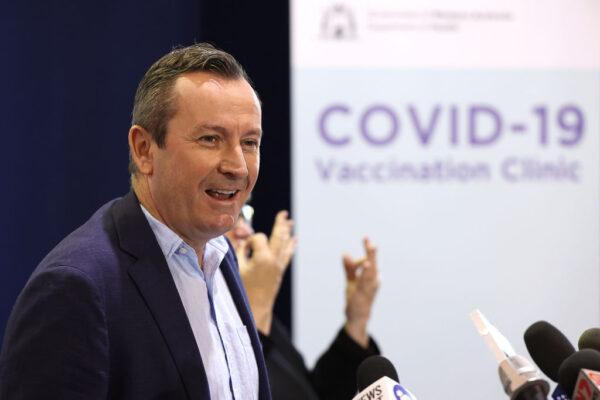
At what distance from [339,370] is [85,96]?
1.50 m

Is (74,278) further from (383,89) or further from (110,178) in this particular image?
(383,89)

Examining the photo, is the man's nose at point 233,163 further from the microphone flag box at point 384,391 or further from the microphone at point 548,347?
the microphone at point 548,347

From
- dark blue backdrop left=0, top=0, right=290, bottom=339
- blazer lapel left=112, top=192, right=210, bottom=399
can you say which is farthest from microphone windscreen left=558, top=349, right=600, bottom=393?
dark blue backdrop left=0, top=0, right=290, bottom=339

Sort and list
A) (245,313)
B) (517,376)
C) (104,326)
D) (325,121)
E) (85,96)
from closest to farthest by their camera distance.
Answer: (517,376) → (104,326) → (245,313) → (85,96) → (325,121)

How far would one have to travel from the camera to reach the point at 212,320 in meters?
1.76

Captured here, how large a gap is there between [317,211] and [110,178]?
35.0 inches

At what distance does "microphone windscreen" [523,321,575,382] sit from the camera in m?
1.56

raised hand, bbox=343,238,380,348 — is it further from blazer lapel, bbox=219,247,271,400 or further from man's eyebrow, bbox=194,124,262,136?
man's eyebrow, bbox=194,124,262,136

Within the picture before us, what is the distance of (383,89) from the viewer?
3918 mm

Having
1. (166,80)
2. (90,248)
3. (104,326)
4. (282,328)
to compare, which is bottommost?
(282,328)

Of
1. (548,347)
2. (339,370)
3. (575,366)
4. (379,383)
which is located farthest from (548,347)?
(339,370)

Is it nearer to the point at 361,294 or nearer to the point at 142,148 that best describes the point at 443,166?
the point at 361,294

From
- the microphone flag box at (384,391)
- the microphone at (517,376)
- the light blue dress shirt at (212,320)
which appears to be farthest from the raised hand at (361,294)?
the microphone at (517,376)

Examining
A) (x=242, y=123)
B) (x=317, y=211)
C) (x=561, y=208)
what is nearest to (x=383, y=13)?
(x=317, y=211)
